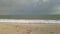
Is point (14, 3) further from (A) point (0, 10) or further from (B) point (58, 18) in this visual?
(B) point (58, 18)

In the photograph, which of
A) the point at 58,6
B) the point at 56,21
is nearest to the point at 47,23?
the point at 56,21

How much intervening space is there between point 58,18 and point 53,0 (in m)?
0.15

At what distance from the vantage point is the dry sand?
72 cm

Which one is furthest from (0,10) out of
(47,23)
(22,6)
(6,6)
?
(47,23)

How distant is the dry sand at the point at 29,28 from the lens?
724 millimetres

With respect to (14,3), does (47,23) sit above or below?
below

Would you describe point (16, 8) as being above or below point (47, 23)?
above

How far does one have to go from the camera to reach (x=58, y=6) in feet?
2.56

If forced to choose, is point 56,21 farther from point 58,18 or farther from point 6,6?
point 6,6

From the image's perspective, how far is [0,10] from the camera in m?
0.79

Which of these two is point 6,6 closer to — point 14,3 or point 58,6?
point 14,3

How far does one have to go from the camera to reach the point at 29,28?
732mm

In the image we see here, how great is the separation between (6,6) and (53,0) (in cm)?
38

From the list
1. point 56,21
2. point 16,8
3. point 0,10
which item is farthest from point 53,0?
point 0,10
